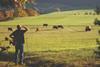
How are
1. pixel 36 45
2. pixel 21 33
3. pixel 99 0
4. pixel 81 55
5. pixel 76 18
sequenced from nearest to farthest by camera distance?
pixel 21 33 < pixel 81 55 < pixel 36 45 < pixel 76 18 < pixel 99 0

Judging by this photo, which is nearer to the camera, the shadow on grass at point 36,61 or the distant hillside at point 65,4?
the shadow on grass at point 36,61

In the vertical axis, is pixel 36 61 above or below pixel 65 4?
above

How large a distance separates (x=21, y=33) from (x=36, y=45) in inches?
326

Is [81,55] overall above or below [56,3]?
above

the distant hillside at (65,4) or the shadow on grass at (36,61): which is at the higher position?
the shadow on grass at (36,61)

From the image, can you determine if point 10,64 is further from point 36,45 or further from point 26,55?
point 36,45

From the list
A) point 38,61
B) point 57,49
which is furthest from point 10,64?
point 57,49

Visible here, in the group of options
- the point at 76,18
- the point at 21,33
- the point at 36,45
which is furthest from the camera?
the point at 76,18

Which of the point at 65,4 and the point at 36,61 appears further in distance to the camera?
the point at 65,4

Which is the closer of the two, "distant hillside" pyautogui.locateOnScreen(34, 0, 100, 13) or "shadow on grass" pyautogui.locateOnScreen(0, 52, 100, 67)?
"shadow on grass" pyautogui.locateOnScreen(0, 52, 100, 67)

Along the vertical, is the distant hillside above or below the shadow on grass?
below

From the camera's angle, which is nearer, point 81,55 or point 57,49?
point 81,55

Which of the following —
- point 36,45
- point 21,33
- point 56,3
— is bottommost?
point 56,3

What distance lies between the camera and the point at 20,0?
1117 inches
